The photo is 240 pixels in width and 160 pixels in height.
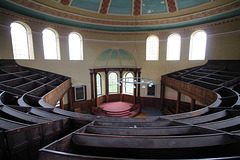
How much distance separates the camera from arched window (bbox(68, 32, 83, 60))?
12047 millimetres

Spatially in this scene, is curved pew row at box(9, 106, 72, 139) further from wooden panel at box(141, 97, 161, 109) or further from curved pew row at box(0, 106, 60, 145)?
wooden panel at box(141, 97, 161, 109)

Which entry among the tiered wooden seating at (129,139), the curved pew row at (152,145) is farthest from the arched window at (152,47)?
the curved pew row at (152,145)

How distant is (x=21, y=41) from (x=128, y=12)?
930 cm

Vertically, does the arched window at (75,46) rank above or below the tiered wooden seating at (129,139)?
above

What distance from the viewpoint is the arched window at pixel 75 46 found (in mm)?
12047

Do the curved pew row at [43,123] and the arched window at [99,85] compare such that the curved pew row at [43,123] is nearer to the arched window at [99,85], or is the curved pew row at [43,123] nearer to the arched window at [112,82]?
the arched window at [99,85]

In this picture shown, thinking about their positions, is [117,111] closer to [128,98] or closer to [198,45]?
[128,98]

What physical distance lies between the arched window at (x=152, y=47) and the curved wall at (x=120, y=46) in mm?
419

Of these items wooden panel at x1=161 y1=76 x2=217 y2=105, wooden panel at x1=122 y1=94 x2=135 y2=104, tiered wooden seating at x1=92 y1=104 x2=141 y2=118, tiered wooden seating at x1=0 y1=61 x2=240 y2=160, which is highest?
A: tiered wooden seating at x1=0 y1=61 x2=240 y2=160

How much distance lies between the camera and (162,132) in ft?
8.30

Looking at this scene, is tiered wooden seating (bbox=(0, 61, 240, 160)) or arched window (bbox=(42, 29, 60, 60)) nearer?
tiered wooden seating (bbox=(0, 61, 240, 160))

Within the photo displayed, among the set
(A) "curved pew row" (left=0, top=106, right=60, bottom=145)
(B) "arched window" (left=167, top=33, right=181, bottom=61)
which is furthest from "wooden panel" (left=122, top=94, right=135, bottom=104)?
(A) "curved pew row" (left=0, top=106, right=60, bottom=145)

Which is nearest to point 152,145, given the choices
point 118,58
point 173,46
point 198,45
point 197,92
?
point 197,92

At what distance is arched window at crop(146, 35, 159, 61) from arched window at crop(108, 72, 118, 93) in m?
4.52
